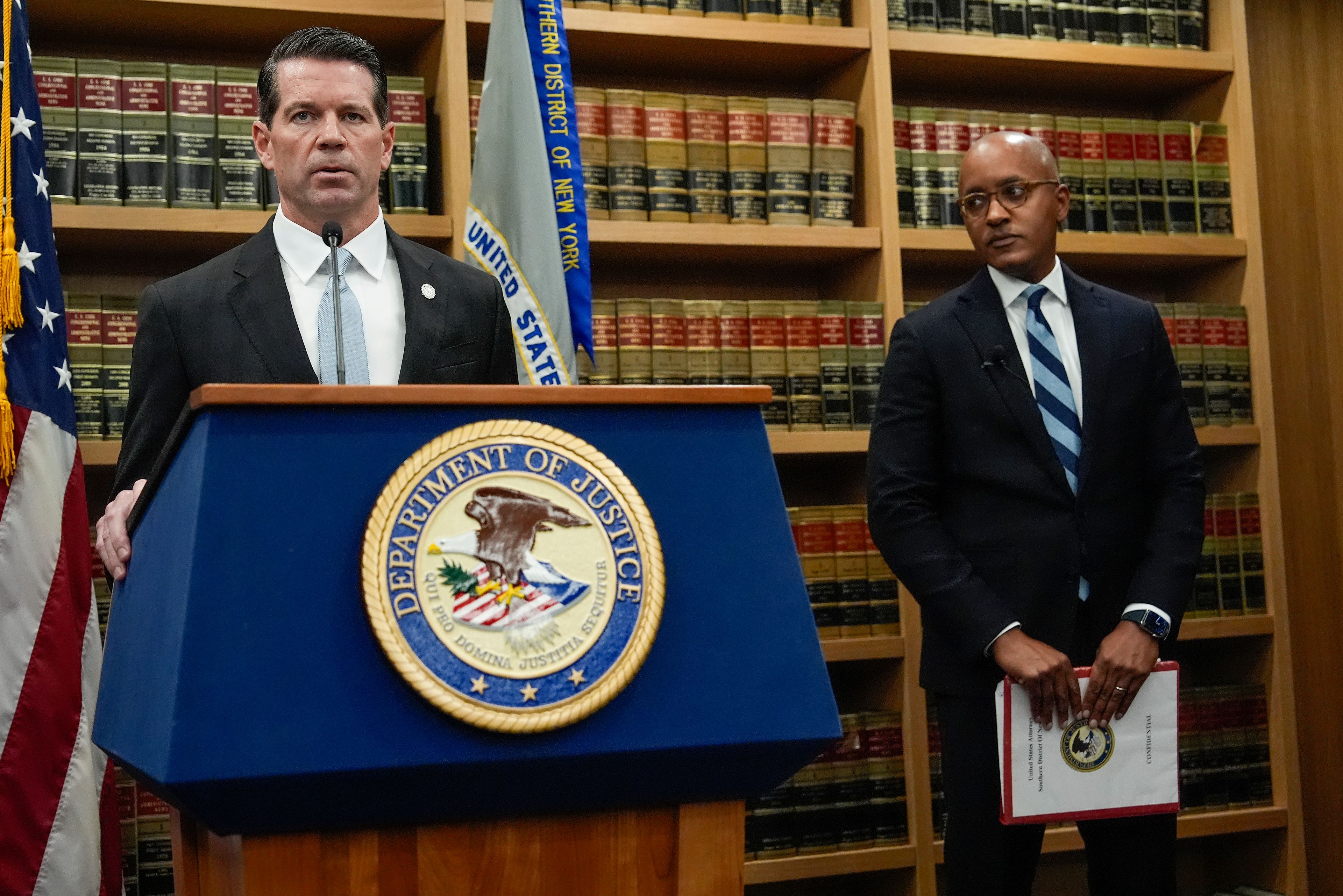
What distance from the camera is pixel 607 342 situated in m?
2.93

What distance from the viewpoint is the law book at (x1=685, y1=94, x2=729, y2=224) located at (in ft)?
9.93

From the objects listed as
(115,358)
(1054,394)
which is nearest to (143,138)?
(115,358)

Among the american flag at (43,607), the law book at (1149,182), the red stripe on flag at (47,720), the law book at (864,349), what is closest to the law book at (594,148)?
the law book at (864,349)

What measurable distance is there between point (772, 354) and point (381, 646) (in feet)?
7.29

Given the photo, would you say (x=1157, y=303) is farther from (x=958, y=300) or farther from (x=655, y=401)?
(x=655, y=401)

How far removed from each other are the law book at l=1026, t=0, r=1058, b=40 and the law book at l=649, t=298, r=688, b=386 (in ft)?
3.70

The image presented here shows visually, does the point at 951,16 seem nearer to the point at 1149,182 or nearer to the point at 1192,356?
the point at 1149,182

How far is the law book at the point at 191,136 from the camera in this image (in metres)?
2.67

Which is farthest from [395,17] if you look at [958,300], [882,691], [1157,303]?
[1157,303]

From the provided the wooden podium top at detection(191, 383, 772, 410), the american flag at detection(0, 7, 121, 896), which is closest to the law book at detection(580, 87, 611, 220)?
the american flag at detection(0, 7, 121, 896)

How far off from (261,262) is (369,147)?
0.18 m

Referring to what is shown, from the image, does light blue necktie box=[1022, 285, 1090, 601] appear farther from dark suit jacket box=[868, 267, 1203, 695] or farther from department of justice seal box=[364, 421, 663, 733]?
department of justice seal box=[364, 421, 663, 733]

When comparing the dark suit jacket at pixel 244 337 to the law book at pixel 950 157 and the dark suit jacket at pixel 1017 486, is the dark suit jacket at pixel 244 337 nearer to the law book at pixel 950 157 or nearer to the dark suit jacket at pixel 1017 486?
the dark suit jacket at pixel 1017 486

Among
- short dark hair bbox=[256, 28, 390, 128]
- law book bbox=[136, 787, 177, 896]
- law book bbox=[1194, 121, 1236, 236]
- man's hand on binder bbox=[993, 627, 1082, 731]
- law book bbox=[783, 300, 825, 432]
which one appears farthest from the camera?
law book bbox=[1194, 121, 1236, 236]
